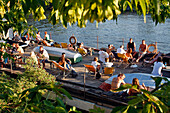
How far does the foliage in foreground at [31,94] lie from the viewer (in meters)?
2.53

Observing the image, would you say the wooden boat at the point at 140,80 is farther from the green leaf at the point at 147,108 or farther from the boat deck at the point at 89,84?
the green leaf at the point at 147,108

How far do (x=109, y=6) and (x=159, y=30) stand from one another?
46069mm

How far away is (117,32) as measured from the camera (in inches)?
1813

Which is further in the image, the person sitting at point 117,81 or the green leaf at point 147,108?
the person sitting at point 117,81

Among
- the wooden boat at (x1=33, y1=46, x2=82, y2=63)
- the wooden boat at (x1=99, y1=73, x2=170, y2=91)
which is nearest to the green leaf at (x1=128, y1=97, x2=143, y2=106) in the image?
the wooden boat at (x1=99, y1=73, x2=170, y2=91)

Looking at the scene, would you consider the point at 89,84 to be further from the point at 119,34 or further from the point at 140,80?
the point at 119,34

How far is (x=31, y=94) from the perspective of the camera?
8.40 ft

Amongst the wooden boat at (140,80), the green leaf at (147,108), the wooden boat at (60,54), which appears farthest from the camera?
the wooden boat at (60,54)

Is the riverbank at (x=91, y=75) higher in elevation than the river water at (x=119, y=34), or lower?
lower

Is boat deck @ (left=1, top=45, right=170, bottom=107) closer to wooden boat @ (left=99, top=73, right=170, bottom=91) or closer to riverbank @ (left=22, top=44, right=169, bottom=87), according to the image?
riverbank @ (left=22, top=44, right=169, bottom=87)

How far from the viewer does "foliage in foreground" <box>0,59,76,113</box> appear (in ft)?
8.30

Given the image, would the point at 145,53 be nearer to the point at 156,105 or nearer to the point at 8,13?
the point at 8,13

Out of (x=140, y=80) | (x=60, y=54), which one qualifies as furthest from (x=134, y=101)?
(x=60, y=54)

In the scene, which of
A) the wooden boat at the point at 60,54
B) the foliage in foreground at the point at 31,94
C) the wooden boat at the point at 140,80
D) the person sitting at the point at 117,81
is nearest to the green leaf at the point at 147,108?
the foliage in foreground at the point at 31,94
